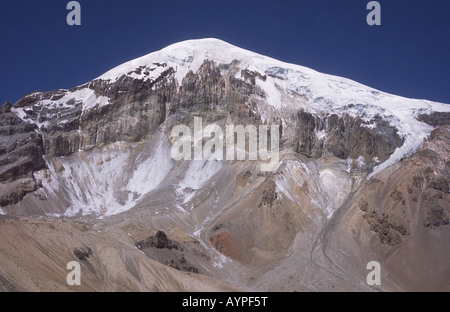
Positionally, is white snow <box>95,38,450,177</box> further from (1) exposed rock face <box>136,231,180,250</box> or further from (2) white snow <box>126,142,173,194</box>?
(1) exposed rock face <box>136,231,180,250</box>

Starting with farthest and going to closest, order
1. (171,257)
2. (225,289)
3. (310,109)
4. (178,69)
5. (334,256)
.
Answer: (178,69) < (310,109) < (334,256) < (171,257) < (225,289)

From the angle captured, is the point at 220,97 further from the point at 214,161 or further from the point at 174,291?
the point at 174,291

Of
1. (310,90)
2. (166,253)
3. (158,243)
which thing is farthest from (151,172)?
(166,253)

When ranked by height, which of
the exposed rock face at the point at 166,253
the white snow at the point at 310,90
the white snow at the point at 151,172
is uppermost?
the white snow at the point at 310,90

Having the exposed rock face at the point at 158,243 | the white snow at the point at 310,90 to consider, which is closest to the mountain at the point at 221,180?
the exposed rock face at the point at 158,243

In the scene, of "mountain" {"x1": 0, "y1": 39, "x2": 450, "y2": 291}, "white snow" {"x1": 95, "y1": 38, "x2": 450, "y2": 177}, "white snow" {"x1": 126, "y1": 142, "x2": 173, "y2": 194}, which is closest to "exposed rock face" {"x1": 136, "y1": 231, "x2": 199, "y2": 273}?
"mountain" {"x1": 0, "y1": 39, "x2": 450, "y2": 291}

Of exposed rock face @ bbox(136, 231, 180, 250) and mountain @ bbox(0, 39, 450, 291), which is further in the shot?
exposed rock face @ bbox(136, 231, 180, 250)

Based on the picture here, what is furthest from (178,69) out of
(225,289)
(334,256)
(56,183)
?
(225,289)

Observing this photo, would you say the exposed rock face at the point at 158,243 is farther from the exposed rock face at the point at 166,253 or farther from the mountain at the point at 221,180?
A: the mountain at the point at 221,180
